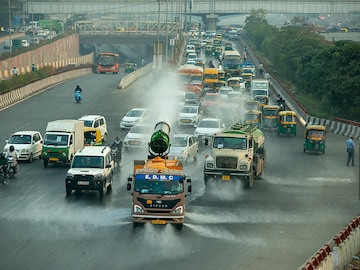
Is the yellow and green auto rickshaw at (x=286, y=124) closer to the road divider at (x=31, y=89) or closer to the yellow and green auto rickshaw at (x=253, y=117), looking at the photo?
the yellow and green auto rickshaw at (x=253, y=117)

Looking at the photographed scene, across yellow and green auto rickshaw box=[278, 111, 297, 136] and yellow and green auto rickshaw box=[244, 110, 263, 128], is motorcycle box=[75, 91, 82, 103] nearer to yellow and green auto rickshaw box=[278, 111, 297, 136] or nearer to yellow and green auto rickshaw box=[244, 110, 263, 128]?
→ yellow and green auto rickshaw box=[244, 110, 263, 128]

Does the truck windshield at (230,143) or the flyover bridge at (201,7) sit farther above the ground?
the flyover bridge at (201,7)

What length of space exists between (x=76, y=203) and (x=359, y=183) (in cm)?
1336

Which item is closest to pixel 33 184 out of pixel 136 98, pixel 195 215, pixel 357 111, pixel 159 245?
pixel 195 215

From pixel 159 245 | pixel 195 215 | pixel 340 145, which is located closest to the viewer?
pixel 159 245

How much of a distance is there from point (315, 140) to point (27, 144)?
16.1m

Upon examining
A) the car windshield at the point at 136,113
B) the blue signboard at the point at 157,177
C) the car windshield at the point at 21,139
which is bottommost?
the car windshield at the point at 136,113

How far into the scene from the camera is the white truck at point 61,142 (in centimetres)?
4194

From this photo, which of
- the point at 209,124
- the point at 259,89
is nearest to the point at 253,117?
the point at 209,124

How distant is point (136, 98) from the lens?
77625 millimetres

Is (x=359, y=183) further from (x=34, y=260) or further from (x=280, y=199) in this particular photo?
(x=34, y=260)

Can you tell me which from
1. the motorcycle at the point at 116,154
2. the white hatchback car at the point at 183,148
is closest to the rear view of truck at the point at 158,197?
the motorcycle at the point at 116,154

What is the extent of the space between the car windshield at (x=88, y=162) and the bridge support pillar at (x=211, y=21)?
158167 mm

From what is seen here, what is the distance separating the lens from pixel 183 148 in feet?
144
